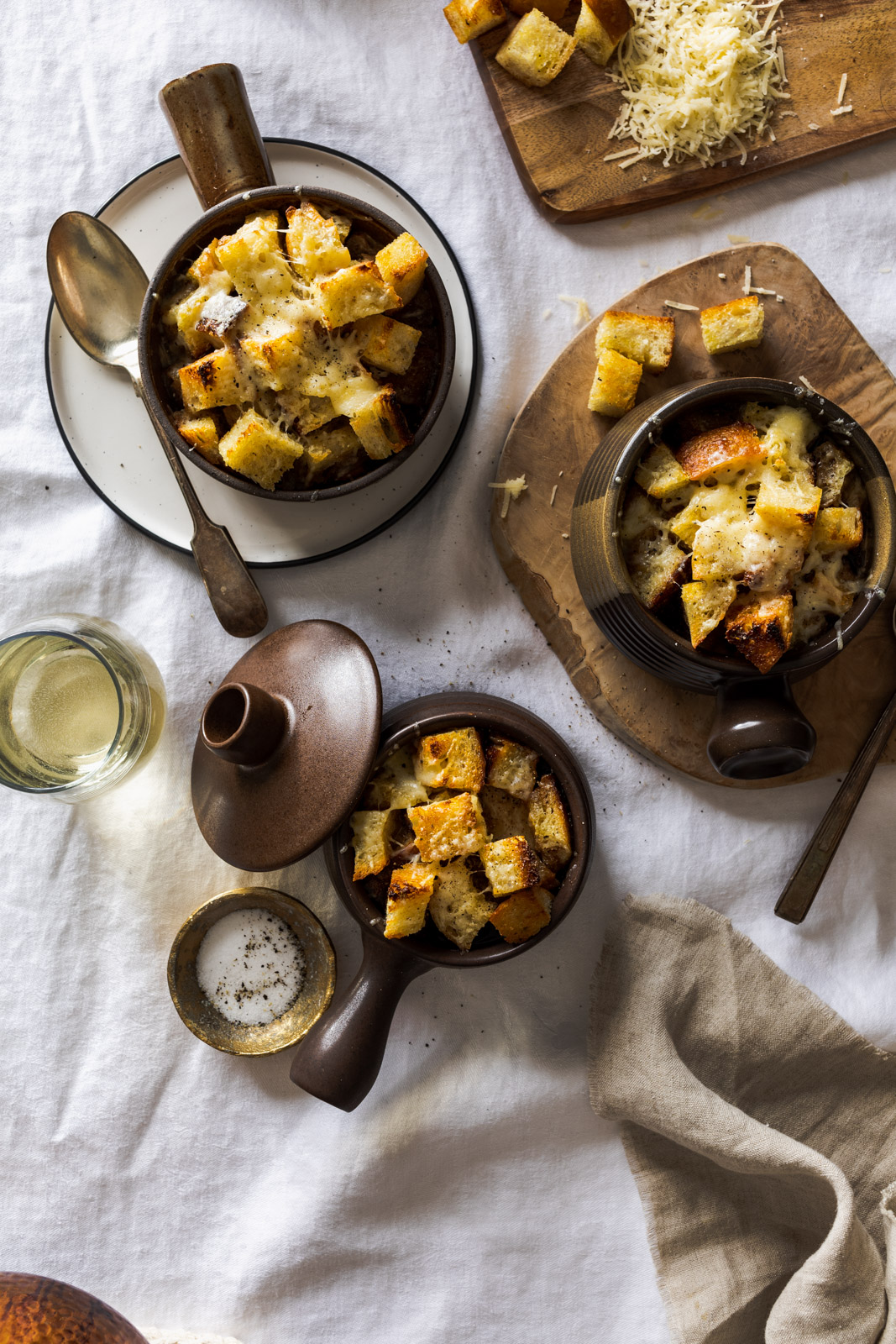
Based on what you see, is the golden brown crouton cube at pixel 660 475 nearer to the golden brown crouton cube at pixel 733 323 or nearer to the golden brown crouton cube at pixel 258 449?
the golden brown crouton cube at pixel 733 323

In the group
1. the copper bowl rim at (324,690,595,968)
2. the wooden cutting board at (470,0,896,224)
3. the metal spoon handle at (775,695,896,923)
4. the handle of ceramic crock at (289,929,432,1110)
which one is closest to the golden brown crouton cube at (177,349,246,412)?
the copper bowl rim at (324,690,595,968)

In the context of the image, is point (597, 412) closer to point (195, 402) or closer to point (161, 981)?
point (195, 402)

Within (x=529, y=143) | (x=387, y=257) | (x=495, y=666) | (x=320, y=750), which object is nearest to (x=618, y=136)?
(x=529, y=143)

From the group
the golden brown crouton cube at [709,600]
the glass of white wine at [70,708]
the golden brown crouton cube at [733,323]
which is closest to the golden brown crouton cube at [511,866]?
the golden brown crouton cube at [709,600]

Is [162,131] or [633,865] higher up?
[162,131]

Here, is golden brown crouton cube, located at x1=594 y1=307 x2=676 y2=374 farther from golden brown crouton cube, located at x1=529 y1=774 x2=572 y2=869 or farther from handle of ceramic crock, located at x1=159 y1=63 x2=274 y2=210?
golden brown crouton cube, located at x1=529 y1=774 x2=572 y2=869

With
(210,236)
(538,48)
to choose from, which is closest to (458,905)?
(210,236)
